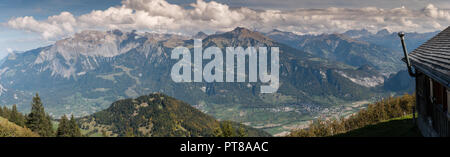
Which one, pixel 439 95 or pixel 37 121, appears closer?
pixel 439 95

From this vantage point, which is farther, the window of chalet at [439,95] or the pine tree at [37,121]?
the pine tree at [37,121]

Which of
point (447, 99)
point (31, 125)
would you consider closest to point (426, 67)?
point (447, 99)

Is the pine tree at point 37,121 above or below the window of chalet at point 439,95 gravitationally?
below

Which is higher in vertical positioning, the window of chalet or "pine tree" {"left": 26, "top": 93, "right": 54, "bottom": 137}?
the window of chalet

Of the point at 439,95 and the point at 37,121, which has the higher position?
the point at 439,95

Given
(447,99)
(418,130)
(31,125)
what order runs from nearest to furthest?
1. (447,99)
2. (418,130)
3. (31,125)

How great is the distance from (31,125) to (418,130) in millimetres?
88298

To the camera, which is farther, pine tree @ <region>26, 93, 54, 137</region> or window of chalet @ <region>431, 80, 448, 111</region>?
pine tree @ <region>26, 93, 54, 137</region>
